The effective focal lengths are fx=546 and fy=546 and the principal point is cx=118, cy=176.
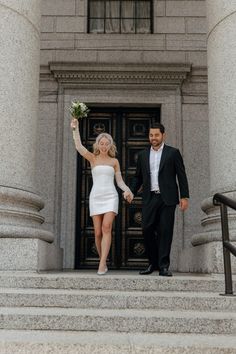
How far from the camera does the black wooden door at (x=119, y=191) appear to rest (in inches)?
478

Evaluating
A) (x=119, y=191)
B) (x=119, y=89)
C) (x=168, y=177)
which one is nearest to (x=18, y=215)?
(x=168, y=177)

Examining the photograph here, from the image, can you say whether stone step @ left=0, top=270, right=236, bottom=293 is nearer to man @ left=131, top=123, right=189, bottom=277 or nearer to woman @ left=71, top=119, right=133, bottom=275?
man @ left=131, top=123, right=189, bottom=277

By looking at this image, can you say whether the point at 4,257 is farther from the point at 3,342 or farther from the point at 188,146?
the point at 188,146

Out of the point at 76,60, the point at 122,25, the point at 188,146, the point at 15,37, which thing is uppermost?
the point at 122,25

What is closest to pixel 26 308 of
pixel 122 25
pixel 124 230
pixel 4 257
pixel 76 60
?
pixel 4 257

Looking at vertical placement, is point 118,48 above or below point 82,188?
above

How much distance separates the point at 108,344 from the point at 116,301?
1.23 m

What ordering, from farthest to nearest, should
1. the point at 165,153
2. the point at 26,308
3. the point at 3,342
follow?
the point at 165,153
the point at 26,308
the point at 3,342

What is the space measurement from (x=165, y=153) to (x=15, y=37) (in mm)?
2736

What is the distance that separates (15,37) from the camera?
786 centimetres

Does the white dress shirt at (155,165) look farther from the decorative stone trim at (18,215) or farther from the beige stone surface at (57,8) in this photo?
the beige stone surface at (57,8)

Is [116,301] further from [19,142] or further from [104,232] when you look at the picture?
[19,142]

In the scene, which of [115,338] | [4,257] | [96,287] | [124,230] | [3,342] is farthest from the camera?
[124,230]

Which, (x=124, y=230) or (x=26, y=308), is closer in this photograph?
(x=26, y=308)
